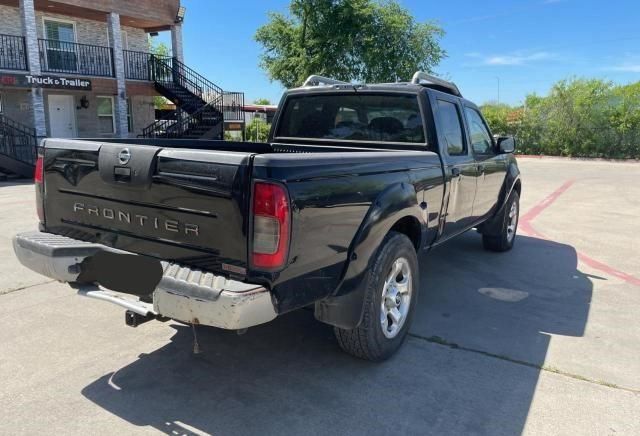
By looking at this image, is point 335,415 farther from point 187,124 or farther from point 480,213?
point 187,124

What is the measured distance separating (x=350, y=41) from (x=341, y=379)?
2384cm

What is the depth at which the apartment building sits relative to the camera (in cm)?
1697

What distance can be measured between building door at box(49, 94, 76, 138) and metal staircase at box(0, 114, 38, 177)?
1.98 metres

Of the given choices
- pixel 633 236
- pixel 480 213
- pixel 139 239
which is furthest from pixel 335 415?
pixel 633 236

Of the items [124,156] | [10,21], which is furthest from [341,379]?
[10,21]

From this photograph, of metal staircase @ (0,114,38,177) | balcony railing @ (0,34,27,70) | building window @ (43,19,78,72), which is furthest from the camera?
building window @ (43,19,78,72)

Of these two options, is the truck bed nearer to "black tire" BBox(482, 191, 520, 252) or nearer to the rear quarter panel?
the rear quarter panel

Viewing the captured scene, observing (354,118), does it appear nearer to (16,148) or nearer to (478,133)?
(478,133)

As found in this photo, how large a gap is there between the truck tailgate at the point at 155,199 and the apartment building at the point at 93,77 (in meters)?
14.1

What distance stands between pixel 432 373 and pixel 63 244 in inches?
98.8

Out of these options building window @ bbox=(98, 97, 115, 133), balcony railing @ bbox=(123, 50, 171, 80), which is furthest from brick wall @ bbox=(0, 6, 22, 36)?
balcony railing @ bbox=(123, 50, 171, 80)

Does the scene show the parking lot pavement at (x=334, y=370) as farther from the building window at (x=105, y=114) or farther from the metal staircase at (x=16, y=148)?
the building window at (x=105, y=114)

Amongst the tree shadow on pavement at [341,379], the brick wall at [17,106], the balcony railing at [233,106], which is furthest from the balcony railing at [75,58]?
the tree shadow on pavement at [341,379]

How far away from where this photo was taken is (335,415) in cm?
291
